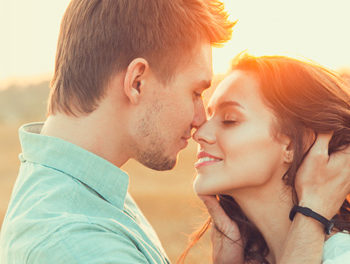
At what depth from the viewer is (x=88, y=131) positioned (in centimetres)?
270

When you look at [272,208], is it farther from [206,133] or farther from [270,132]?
[206,133]

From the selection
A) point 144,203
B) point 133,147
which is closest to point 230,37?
point 133,147

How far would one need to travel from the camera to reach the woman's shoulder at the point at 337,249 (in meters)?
2.67

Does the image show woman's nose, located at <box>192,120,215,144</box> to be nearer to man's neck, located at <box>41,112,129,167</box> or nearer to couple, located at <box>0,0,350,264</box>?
couple, located at <box>0,0,350,264</box>

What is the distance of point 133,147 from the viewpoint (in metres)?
3.00

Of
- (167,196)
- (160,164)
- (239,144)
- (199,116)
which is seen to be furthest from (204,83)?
(167,196)

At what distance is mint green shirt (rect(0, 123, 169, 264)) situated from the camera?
204 cm

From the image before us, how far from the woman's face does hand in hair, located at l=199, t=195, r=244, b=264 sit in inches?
11.1

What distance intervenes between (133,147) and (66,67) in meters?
0.62

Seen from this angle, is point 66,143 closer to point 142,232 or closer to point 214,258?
point 142,232

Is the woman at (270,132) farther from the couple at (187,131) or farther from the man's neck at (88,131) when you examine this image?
the man's neck at (88,131)

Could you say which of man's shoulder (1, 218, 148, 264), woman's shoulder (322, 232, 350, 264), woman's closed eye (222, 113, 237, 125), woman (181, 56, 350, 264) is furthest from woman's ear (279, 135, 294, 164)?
man's shoulder (1, 218, 148, 264)

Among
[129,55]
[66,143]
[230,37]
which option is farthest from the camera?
[230,37]

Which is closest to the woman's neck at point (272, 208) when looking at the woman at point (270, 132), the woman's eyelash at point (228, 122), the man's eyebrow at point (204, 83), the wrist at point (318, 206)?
the woman at point (270, 132)
